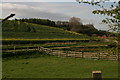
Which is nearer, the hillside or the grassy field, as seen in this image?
the grassy field

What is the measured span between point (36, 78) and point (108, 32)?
26.9ft

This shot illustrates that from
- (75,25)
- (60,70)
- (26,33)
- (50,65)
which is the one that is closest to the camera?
(60,70)

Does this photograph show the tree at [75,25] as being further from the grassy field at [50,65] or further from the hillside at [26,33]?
the grassy field at [50,65]

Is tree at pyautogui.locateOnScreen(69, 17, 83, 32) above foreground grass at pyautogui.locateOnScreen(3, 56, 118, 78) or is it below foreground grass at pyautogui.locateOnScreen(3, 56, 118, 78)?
above

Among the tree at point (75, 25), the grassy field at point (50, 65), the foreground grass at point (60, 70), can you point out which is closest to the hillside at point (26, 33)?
the grassy field at point (50, 65)

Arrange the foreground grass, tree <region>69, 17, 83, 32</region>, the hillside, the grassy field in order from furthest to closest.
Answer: tree <region>69, 17, 83, 32</region> → the hillside → the grassy field → the foreground grass

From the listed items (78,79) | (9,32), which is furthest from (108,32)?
(9,32)

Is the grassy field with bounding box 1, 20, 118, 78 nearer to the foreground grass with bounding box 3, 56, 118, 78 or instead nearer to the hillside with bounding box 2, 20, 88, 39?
the foreground grass with bounding box 3, 56, 118, 78

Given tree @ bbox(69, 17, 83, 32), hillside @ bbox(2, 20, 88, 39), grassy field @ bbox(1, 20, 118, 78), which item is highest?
tree @ bbox(69, 17, 83, 32)

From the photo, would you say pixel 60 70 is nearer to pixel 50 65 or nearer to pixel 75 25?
pixel 50 65

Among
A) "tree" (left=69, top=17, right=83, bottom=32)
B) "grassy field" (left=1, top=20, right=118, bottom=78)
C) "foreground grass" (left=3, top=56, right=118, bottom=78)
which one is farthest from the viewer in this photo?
"tree" (left=69, top=17, right=83, bottom=32)

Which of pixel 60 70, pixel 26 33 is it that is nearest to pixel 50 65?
pixel 60 70

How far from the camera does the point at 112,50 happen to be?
560 cm

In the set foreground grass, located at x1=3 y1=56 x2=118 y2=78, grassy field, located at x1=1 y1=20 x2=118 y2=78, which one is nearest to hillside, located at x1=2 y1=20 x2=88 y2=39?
grassy field, located at x1=1 y1=20 x2=118 y2=78
